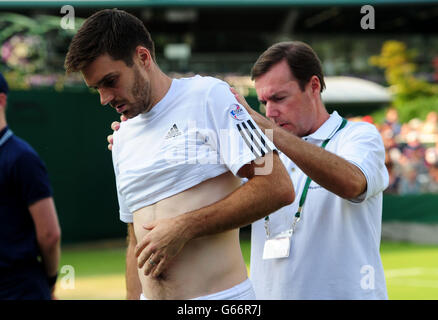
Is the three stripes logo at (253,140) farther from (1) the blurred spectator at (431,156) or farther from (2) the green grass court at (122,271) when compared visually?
(1) the blurred spectator at (431,156)

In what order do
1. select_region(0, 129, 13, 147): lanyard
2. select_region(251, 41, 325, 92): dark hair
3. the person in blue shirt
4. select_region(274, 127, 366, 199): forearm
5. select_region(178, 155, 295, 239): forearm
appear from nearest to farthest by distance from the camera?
select_region(178, 155, 295, 239): forearm → select_region(274, 127, 366, 199): forearm → select_region(251, 41, 325, 92): dark hair → the person in blue shirt → select_region(0, 129, 13, 147): lanyard

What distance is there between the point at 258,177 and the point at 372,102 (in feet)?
73.2

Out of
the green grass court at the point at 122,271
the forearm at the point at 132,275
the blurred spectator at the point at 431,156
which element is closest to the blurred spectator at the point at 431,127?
the blurred spectator at the point at 431,156

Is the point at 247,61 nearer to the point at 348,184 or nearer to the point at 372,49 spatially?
the point at 372,49

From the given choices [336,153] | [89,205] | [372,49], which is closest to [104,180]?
[89,205]

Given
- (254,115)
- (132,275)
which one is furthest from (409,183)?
(254,115)

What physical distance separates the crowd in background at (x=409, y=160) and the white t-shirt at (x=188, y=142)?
11.6m

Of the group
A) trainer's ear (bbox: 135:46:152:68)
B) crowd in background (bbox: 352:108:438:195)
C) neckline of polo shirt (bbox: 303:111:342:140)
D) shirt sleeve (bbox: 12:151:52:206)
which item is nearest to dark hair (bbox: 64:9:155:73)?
trainer's ear (bbox: 135:46:152:68)

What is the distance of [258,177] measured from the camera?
8.28ft

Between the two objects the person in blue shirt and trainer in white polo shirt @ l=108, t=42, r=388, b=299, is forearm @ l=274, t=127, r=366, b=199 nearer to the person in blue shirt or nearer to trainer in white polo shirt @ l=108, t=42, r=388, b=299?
trainer in white polo shirt @ l=108, t=42, r=388, b=299

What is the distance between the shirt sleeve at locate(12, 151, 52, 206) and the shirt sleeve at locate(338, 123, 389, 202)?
1698mm

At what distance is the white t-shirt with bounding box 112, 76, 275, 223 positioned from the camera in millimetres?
2571

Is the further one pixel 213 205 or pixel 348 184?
pixel 348 184

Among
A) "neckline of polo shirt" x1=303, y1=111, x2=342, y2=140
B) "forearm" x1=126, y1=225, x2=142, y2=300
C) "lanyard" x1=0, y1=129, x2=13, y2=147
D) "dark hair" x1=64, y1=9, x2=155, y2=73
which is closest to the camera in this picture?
"dark hair" x1=64, y1=9, x2=155, y2=73
